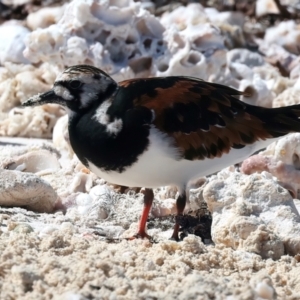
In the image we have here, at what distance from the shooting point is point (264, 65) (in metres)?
6.25

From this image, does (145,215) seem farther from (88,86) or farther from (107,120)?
(88,86)

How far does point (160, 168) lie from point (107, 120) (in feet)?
0.94

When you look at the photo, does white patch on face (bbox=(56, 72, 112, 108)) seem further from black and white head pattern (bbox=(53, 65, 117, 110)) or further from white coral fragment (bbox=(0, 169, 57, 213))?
white coral fragment (bbox=(0, 169, 57, 213))

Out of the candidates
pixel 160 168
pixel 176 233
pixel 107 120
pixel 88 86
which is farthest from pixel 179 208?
pixel 88 86

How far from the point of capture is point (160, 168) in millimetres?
2938

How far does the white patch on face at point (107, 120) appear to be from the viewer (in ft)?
9.45

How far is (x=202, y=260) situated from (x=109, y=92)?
0.84m

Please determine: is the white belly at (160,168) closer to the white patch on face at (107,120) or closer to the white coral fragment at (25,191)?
the white patch on face at (107,120)

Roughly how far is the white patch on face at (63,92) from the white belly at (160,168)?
310 millimetres

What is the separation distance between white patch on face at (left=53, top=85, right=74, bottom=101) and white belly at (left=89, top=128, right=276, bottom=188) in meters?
0.31

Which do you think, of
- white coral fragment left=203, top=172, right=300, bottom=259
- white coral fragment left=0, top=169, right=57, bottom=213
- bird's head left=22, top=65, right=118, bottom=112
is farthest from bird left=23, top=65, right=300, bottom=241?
white coral fragment left=0, top=169, right=57, bottom=213

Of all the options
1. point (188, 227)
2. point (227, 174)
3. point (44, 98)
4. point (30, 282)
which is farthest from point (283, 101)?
point (30, 282)

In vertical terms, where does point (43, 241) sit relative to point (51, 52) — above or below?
above

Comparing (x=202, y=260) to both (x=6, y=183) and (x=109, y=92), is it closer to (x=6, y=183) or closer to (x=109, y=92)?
(x=109, y=92)
